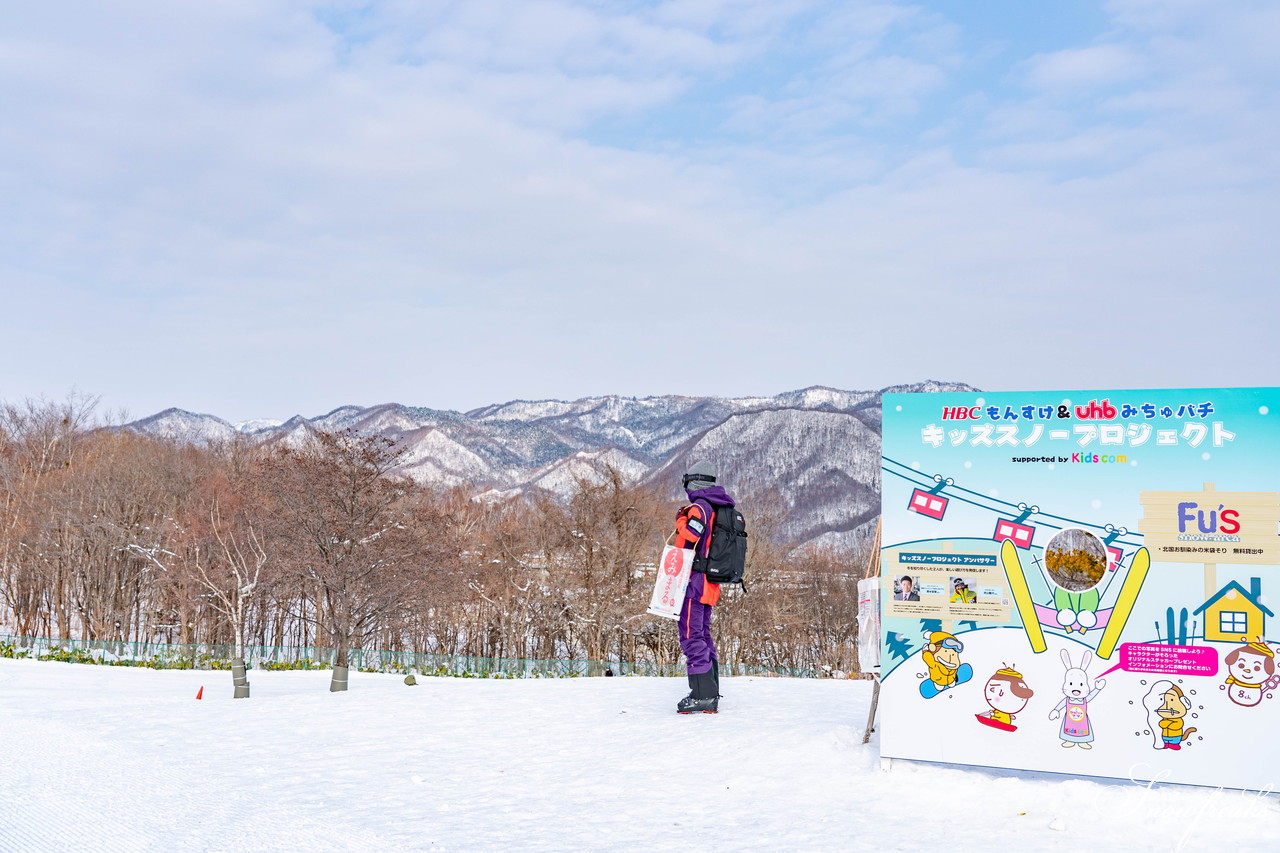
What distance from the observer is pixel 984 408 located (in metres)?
5.48

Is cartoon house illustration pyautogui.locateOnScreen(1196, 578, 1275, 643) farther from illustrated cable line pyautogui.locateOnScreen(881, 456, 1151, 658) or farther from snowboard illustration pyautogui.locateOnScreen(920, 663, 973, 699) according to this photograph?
snowboard illustration pyautogui.locateOnScreen(920, 663, 973, 699)

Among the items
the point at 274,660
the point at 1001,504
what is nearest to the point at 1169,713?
the point at 1001,504

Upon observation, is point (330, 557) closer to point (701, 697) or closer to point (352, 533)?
point (352, 533)

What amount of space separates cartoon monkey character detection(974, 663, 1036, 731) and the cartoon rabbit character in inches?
7.0

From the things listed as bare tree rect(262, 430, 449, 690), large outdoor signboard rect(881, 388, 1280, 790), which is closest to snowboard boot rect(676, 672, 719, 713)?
large outdoor signboard rect(881, 388, 1280, 790)

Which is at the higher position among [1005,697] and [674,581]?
[674,581]

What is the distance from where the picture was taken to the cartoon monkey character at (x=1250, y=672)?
4785 mm

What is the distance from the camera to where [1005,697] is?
5.26 m

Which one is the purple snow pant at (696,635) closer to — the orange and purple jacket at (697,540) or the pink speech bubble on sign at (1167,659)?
the orange and purple jacket at (697,540)

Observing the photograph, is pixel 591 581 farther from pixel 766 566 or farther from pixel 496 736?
pixel 496 736

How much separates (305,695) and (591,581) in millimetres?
29748

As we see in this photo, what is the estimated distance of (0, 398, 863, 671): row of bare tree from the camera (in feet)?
80.4

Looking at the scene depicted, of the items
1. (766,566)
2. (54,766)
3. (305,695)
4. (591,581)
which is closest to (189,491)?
(591,581)

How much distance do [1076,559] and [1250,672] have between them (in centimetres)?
102
